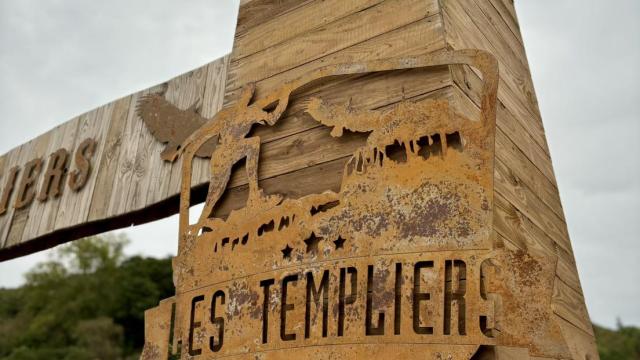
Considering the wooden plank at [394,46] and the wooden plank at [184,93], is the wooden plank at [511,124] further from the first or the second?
the wooden plank at [184,93]

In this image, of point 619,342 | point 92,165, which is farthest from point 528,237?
point 619,342

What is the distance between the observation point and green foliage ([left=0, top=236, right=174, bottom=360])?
66.2ft

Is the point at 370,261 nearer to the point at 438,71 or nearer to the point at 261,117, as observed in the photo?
the point at 438,71

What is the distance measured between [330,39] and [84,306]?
81.5 feet

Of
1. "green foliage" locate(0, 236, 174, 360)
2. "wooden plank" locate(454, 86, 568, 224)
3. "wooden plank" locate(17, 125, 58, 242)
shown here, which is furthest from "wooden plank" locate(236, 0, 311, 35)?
"green foliage" locate(0, 236, 174, 360)

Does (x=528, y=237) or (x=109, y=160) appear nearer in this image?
(x=528, y=237)

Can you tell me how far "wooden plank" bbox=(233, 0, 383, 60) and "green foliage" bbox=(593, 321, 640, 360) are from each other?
14.3 metres

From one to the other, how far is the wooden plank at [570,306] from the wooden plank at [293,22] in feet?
3.44

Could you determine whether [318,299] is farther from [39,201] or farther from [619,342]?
[619,342]

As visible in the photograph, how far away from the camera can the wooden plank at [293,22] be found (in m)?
1.99

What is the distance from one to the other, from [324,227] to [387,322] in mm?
321

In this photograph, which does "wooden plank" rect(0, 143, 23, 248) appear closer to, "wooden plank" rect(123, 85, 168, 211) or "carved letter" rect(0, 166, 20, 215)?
"carved letter" rect(0, 166, 20, 215)

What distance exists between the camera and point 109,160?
2881 millimetres

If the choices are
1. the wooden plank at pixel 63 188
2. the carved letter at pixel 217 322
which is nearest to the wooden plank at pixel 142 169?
the wooden plank at pixel 63 188
